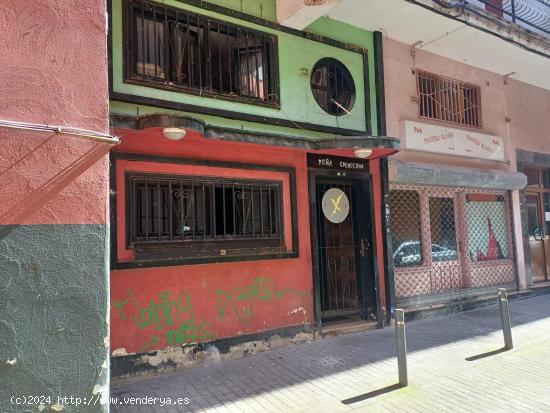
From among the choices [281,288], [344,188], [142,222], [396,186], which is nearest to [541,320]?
[396,186]

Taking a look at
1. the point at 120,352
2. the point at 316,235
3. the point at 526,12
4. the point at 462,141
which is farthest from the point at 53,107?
the point at 526,12

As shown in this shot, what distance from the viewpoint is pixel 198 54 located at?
233 inches

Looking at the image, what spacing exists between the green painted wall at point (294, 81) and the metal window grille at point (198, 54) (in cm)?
11

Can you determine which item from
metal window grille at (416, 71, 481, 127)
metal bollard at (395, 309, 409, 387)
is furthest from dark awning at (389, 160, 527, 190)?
metal bollard at (395, 309, 409, 387)

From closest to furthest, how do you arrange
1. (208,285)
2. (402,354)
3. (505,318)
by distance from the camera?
(402,354)
(208,285)
(505,318)

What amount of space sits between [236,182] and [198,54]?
1857 mm

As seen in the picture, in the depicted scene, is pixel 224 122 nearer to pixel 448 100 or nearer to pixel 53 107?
pixel 53 107

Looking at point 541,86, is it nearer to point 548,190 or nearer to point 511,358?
point 548,190

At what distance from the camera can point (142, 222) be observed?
17.5 feet

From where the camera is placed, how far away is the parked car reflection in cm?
797

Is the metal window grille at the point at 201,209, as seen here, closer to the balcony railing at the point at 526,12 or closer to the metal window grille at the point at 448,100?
the metal window grille at the point at 448,100

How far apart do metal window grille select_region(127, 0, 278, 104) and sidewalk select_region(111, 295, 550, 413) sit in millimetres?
3687

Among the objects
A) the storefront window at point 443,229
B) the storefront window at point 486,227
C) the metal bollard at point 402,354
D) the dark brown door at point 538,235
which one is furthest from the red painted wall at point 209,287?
the dark brown door at point 538,235

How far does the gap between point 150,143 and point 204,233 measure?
4.50 ft
